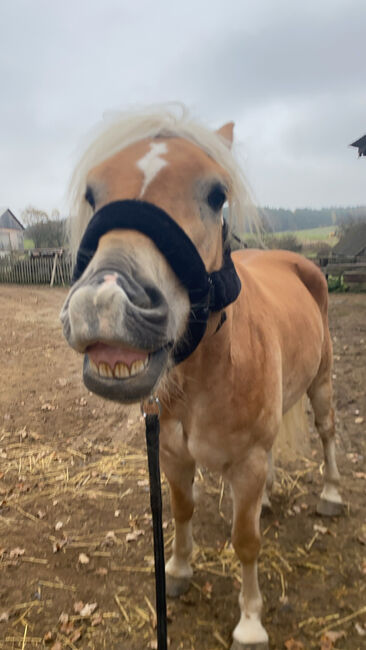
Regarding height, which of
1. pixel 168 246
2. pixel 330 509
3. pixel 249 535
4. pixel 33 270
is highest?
pixel 168 246

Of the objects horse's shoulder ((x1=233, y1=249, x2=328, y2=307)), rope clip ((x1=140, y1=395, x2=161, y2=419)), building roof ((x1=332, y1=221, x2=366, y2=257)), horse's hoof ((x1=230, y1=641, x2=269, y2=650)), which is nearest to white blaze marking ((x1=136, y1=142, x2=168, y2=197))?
rope clip ((x1=140, y1=395, x2=161, y2=419))

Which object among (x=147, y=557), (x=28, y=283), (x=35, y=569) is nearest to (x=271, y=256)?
(x=147, y=557)

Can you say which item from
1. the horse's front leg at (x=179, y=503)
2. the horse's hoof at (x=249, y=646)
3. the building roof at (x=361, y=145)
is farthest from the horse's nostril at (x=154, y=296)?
the building roof at (x=361, y=145)

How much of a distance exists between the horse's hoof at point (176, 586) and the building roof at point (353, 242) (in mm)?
15033

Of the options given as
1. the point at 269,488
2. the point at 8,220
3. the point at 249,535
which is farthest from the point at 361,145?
the point at 8,220

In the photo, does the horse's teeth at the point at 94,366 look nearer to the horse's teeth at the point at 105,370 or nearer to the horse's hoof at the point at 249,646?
the horse's teeth at the point at 105,370

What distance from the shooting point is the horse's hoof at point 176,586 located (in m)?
2.56

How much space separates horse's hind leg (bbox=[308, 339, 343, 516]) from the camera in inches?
126

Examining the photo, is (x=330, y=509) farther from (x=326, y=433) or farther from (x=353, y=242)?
(x=353, y=242)

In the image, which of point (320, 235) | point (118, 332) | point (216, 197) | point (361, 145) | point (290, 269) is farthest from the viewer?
point (320, 235)

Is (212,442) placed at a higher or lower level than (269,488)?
higher

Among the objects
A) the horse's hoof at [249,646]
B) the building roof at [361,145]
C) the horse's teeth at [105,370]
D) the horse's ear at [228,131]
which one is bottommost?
the horse's hoof at [249,646]

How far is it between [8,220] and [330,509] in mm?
46403

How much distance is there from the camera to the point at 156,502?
174 centimetres
